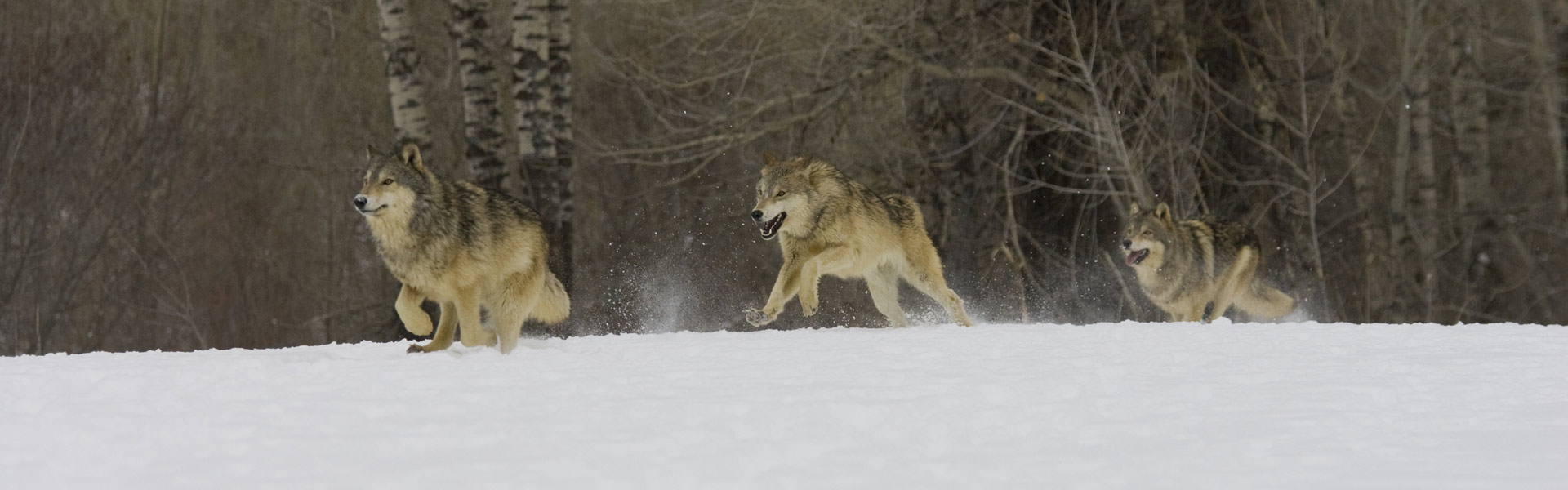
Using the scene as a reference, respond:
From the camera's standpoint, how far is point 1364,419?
16.7 ft

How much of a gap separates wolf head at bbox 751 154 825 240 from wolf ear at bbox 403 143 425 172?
2.40 m

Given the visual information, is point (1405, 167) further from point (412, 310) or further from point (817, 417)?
point (817, 417)

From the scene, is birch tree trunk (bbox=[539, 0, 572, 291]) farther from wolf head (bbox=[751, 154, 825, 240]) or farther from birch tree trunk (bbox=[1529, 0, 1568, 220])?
birch tree trunk (bbox=[1529, 0, 1568, 220])

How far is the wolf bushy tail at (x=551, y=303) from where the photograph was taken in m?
8.48

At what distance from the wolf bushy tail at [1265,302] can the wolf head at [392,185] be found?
7.15 meters

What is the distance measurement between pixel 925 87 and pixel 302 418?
10.7m

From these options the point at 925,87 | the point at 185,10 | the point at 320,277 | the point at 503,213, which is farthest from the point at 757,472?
the point at 185,10

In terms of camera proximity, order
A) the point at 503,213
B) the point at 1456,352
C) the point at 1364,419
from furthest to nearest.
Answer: the point at 503,213
the point at 1456,352
the point at 1364,419

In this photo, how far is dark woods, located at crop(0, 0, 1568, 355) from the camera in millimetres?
14742

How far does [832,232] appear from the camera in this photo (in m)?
9.82

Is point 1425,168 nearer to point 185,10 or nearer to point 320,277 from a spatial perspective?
point 320,277

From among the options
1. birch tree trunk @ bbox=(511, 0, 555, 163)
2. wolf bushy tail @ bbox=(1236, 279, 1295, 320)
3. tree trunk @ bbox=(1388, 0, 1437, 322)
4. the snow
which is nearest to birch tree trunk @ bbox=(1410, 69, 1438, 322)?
tree trunk @ bbox=(1388, 0, 1437, 322)

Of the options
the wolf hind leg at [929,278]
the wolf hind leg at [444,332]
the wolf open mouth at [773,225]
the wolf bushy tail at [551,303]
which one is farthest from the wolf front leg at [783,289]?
the wolf hind leg at [444,332]

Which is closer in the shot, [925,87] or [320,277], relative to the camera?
[925,87]
